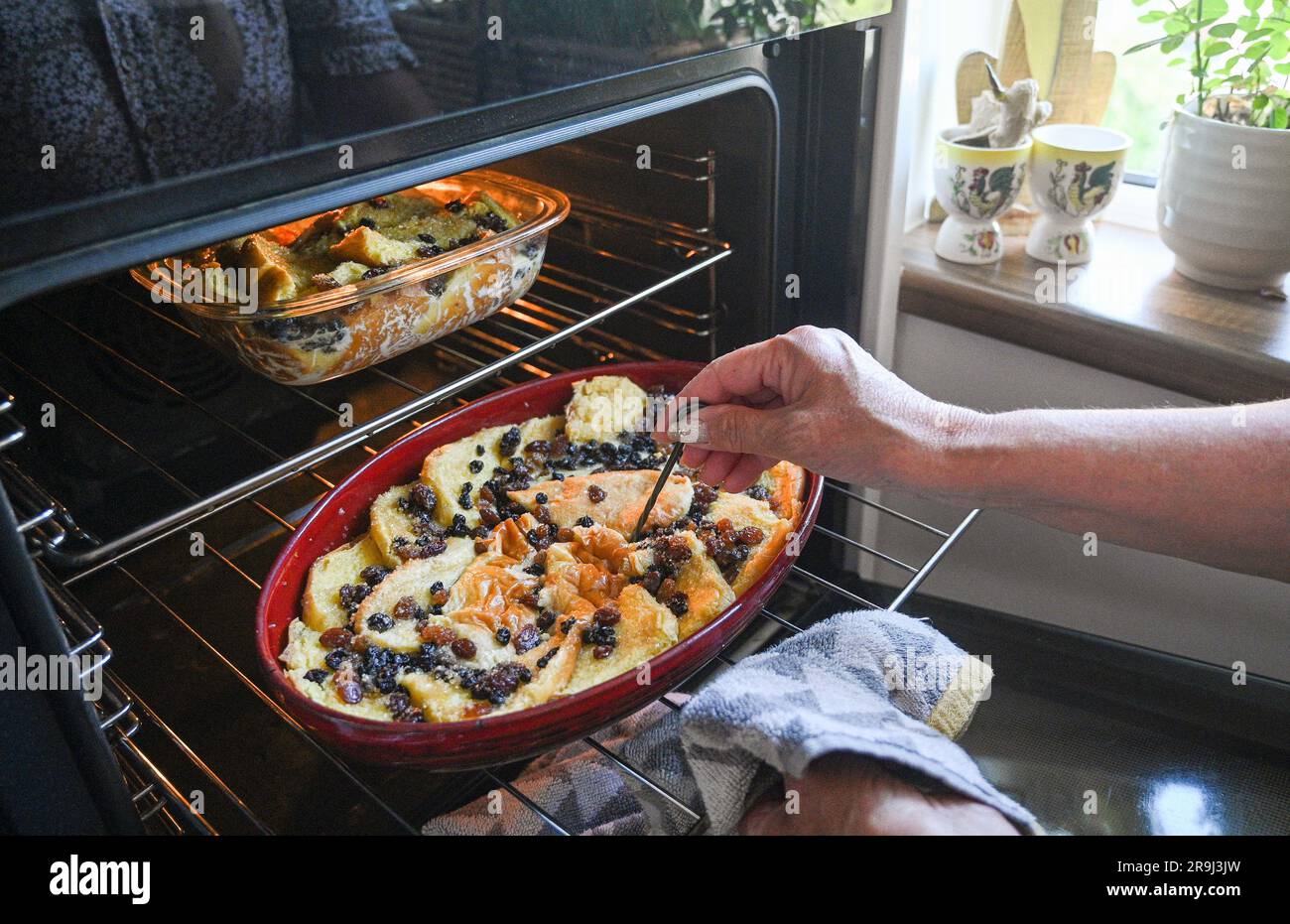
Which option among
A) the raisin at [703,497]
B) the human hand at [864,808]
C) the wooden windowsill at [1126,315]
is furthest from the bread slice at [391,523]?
the wooden windowsill at [1126,315]

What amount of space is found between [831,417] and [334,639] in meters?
0.52

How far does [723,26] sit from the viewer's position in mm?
871

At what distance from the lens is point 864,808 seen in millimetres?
763

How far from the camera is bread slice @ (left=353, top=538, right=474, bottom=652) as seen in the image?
2.94 ft

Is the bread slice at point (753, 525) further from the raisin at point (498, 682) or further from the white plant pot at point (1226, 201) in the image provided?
the white plant pot at point (1226, 201)

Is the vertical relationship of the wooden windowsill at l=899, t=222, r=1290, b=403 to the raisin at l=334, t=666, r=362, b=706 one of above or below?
above

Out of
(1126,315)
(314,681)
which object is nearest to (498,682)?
(314,681)

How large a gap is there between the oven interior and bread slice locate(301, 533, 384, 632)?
59mm

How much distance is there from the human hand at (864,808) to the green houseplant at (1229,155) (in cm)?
99

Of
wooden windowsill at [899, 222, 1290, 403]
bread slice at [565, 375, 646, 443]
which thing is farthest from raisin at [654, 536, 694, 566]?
wooden windowsill at [899, 222, 1290, 403]

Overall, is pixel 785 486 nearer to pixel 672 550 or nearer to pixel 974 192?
pixel 672 550

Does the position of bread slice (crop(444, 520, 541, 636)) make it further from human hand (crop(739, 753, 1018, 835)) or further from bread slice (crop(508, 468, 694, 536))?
human hand (crop(739, 753, 1018, 835))

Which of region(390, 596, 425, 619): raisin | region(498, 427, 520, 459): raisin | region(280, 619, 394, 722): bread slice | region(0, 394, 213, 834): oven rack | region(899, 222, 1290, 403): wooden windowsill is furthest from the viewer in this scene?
region(899, 222, 1290, 403): wooden windowsill
